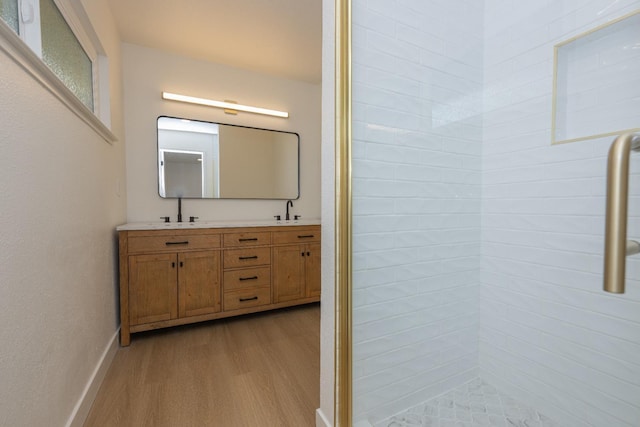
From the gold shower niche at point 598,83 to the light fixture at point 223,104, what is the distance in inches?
92.9

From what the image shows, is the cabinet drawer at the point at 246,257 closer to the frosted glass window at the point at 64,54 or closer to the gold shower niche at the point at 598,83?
the frosted glass window at the point at 64,54

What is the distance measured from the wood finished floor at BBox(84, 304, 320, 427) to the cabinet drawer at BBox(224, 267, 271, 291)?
328 millimetres

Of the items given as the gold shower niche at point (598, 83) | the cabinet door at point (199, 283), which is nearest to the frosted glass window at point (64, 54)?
the cabinet door at point (199, 283)

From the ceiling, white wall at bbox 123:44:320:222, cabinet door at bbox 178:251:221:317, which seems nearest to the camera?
the ceiling

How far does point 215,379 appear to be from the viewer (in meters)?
1.54

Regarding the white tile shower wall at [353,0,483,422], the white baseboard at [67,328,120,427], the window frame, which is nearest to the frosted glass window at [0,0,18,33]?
the window frame

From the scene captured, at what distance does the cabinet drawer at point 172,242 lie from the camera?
1.95 meters

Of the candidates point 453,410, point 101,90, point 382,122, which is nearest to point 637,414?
point 453,410

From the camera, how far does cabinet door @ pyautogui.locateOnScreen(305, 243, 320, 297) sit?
2574mm

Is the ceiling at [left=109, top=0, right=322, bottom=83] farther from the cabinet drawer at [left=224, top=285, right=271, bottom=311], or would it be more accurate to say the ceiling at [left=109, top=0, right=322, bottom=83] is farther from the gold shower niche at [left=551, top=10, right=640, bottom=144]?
the cabinet drawer at [left=224, top=285, right=271, bottom=311]

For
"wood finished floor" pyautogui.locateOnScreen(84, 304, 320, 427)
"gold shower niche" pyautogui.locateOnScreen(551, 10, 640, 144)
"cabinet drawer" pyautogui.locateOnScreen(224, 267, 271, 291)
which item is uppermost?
"gold shower niche" pyautogui.locateOnScreen(551, 10, 640, 144)

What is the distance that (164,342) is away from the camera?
197 cm

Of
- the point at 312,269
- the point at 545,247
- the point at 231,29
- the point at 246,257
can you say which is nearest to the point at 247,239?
the point at 246,257

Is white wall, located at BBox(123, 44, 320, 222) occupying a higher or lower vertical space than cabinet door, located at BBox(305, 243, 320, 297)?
higher
